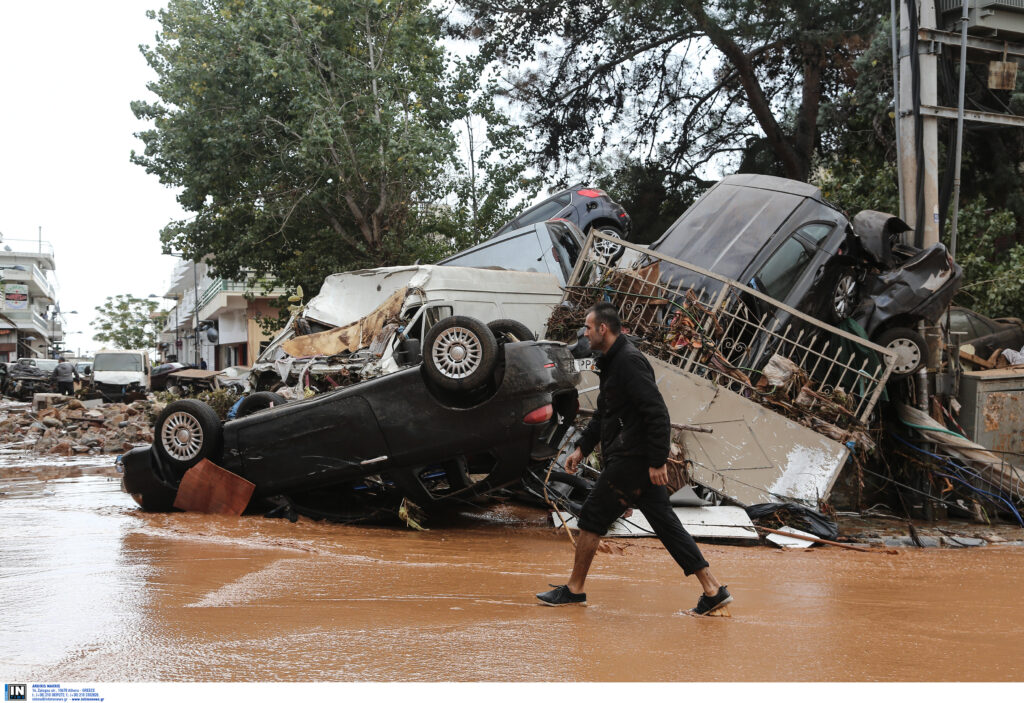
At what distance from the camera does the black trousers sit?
486 cm

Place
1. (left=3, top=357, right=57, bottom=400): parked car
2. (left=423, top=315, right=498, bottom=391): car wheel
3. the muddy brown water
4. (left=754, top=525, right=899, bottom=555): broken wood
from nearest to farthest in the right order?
the muddy brown water, (left=423, top=315, right=498, bottom=391): car wheel, (left=754, top=525, right=899, bottom=555): broken wood, (left=3, top=357, right=57, bottom=400): parked car

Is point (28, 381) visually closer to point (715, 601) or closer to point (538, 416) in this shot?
point (538, 416)

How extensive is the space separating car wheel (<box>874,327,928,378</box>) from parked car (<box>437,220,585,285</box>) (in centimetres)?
368

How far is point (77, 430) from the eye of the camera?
63.0 feet

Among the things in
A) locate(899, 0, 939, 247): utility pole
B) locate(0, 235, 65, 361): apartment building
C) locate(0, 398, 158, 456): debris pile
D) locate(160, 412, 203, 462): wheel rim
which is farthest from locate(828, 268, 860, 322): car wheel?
locate(0, 235, 65, 361): apartment building

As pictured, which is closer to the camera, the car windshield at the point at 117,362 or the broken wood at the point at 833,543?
the broken wood at the point at 833,543

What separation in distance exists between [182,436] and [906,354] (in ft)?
24.2

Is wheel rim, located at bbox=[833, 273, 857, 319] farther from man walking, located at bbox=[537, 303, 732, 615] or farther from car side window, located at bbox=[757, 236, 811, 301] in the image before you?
man walking, located at bbox=[537, 303, 732, 615]

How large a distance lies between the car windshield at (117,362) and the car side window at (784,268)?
26724 millimetres

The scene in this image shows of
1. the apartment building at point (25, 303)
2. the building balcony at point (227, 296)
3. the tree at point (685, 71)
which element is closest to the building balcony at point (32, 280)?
the apartment building at point (25, 303)

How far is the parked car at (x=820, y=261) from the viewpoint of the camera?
982 centimetres

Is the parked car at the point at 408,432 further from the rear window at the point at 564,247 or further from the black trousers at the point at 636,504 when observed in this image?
the rear window at the point at 564,247

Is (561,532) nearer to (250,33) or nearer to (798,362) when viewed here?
(798,362)

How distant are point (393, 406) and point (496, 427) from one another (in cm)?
84
